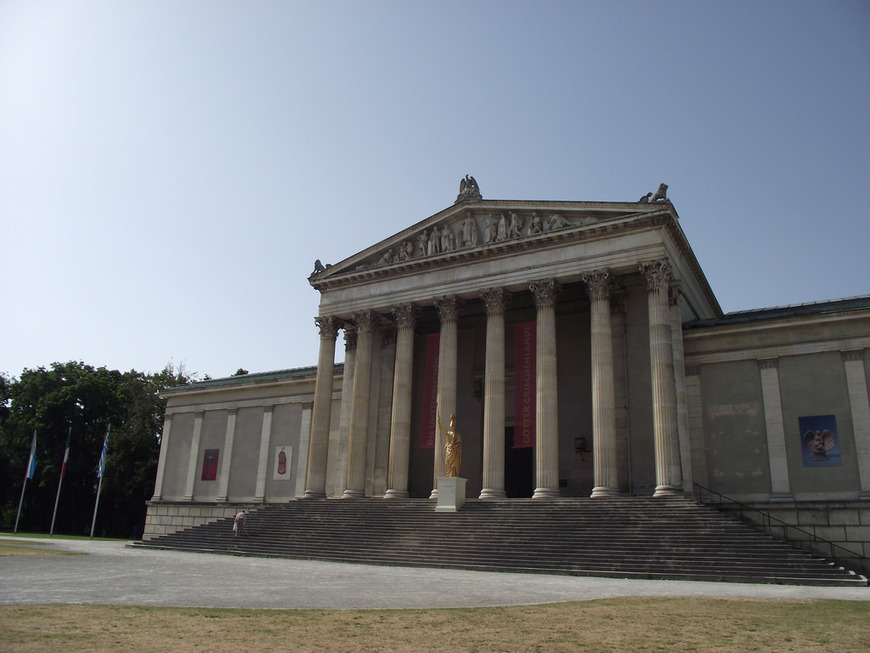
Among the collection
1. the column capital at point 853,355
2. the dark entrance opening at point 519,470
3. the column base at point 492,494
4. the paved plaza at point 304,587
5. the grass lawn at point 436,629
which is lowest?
the paved plaza at point 304,587

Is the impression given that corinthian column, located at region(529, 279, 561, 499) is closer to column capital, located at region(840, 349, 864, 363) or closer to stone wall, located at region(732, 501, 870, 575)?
stone wall, located at region(732, 501, 870, 575)

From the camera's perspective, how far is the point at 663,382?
89.6ft

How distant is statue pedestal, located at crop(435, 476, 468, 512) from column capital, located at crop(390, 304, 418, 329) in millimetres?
9057

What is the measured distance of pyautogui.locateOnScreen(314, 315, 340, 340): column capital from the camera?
37.8 metres

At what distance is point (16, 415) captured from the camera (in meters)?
61.3

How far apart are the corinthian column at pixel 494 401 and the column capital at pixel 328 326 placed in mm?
9181

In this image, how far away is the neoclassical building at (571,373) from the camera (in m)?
27.6

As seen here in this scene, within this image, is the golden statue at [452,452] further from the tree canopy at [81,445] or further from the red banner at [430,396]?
the tree canopy at [81,445]

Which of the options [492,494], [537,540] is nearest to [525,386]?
[492,494]

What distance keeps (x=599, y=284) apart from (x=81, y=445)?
5055 cm

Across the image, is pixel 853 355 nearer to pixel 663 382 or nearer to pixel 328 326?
pixel 663 382

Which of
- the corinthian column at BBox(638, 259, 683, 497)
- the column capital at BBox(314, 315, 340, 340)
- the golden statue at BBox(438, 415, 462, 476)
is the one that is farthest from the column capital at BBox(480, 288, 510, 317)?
the column capital at BBox(314, 315, 340, 340)

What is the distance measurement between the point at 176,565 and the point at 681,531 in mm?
15605

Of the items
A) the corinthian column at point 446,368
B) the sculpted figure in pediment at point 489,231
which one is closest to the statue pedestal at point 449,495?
the corinthian column at point 446,368
